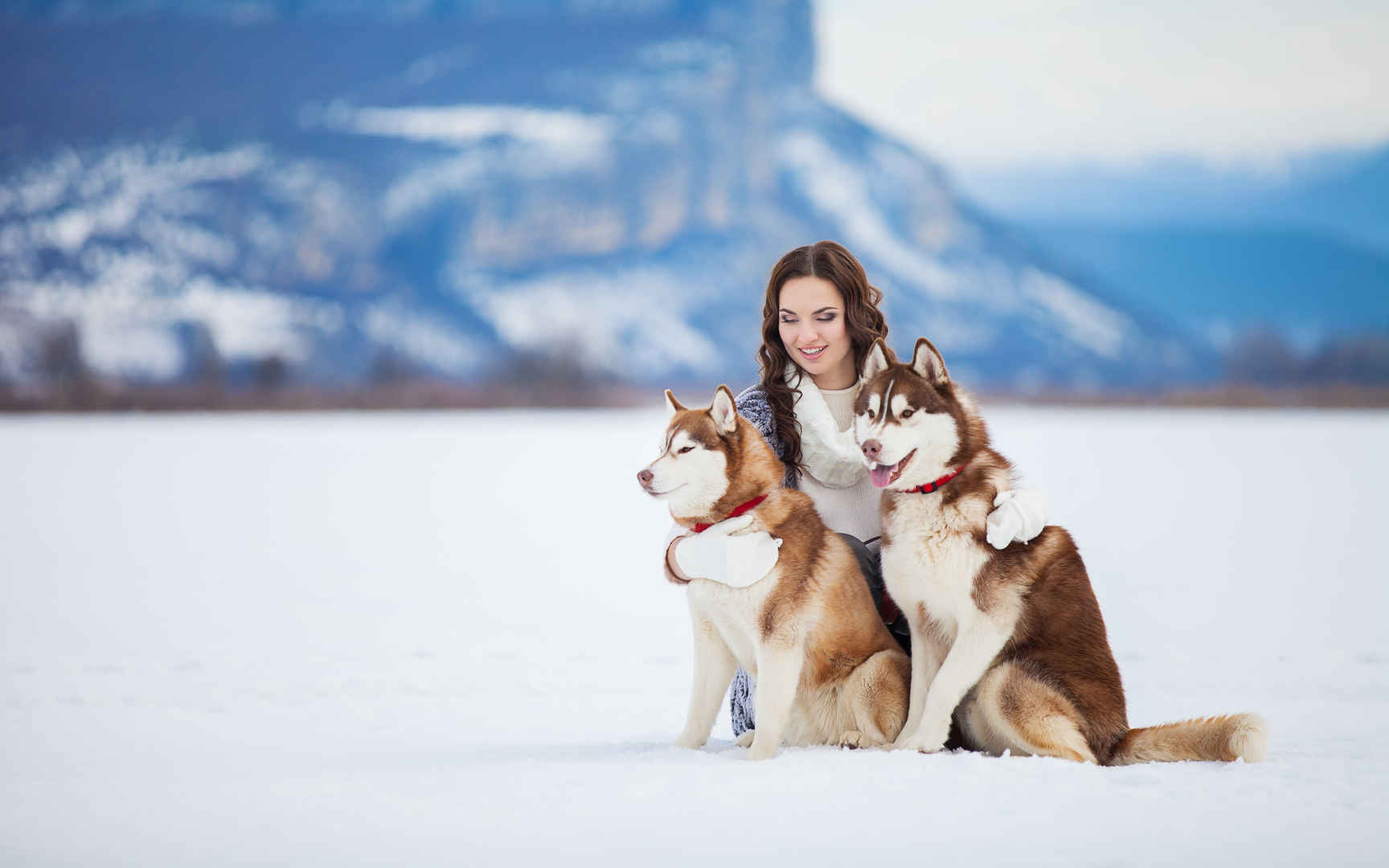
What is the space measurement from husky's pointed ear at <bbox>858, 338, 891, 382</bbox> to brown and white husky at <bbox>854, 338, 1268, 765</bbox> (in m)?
0.15

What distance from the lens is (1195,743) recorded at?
4527mm

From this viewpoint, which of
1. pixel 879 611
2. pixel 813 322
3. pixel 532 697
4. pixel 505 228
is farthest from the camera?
pixel 505 228

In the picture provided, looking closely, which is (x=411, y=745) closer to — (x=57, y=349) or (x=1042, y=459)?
(x=1042, y=459)

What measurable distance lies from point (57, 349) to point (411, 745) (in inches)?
3351

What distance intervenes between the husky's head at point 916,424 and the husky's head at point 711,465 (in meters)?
0.43

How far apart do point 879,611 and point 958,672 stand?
2.53ft

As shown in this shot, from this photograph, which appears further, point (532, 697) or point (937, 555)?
point (532, 697)

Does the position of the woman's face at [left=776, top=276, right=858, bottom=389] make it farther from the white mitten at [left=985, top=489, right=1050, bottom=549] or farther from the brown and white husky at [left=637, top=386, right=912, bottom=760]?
the white mitten at [left=985, top=489, right=1050, bottom=549]

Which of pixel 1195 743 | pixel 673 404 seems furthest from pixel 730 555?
pixel 1195 743

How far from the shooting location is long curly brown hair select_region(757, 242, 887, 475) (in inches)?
211

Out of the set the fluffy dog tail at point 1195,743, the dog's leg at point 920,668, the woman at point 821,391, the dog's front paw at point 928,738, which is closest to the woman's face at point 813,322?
the woman at point 821,391

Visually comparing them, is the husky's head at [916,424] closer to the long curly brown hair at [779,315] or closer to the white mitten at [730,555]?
the white mitten at [730,555]

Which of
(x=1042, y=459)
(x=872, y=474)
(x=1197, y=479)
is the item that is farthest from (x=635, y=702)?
(x=1042, y=459)

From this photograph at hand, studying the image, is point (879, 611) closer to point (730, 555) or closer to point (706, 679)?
point (706, 679)
